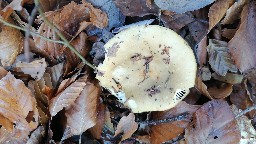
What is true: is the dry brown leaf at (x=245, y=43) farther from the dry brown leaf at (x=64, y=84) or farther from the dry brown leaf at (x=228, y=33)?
the dry brown leaf at (x=64, y=84)

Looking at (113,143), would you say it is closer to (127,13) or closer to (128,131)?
(128,131)

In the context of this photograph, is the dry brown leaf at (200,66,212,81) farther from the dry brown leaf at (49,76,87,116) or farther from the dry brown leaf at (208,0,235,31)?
the dry brown leaf at (49,76,87,116)

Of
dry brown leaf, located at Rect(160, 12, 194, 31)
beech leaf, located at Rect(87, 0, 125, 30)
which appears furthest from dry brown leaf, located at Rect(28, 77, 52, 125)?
dry brown leaf, located at Rect(160, 12, 194, 31)

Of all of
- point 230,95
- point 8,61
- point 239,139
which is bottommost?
point 239,139

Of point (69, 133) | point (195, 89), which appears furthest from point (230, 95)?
point (69, 133)

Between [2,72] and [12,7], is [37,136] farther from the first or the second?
[12,7]
